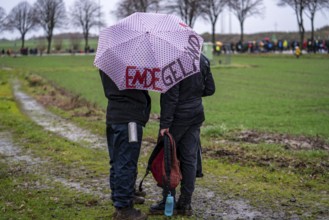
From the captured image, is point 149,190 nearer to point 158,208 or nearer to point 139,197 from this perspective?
point 139,197

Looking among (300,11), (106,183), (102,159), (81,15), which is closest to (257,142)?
(102,159)

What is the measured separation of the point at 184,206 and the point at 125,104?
142 cm

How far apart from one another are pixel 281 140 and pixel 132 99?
6.04 metres

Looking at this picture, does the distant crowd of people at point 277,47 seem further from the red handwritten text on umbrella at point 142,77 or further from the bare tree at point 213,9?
the red handwritten text on umbrella at point 142,77

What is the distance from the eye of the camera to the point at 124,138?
17.8 feet

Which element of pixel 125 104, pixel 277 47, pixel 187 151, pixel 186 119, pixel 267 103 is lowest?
pixel 267 103

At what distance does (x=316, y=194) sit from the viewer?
6.55m

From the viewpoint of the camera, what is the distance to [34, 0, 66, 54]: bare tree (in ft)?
346

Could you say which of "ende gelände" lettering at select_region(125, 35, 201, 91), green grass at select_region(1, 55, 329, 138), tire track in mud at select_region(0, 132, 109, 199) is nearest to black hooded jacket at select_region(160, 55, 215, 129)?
"ende gelände" lettering at select_region(125, 35, 201, 91)

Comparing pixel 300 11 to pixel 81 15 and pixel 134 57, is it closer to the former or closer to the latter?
pixel 81 15

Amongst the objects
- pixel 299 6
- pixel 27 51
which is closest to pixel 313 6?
pixel 299 6

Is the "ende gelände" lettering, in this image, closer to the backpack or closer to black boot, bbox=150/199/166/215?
the backpack

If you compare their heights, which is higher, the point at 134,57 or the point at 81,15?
the point at 81,15

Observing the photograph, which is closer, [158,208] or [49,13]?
[158,208]
